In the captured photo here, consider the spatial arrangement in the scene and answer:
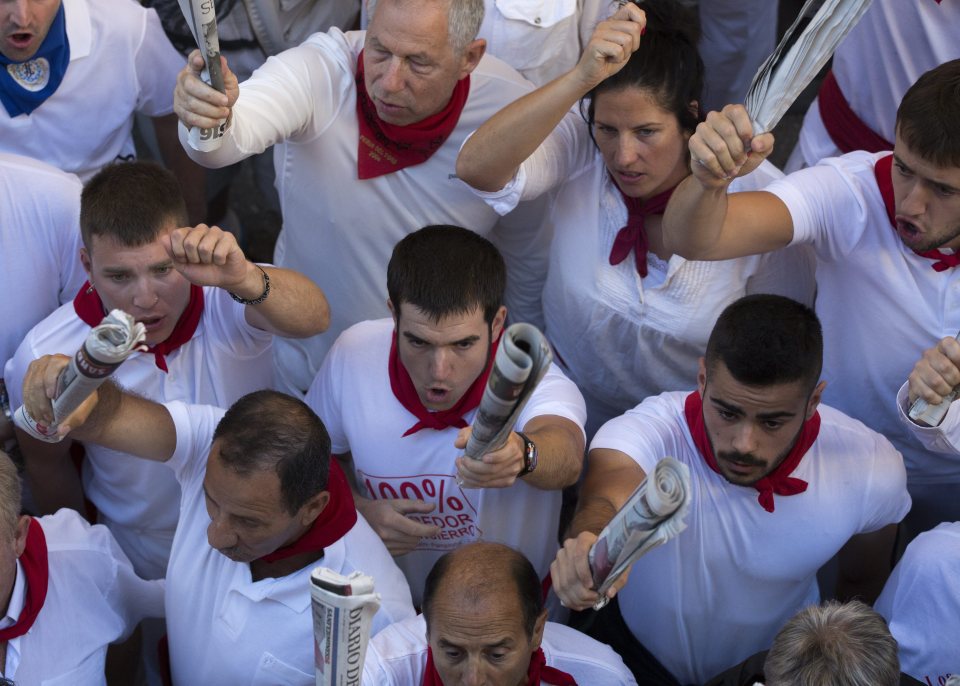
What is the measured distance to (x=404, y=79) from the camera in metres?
3.56

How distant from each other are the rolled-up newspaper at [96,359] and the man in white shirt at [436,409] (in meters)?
0.87

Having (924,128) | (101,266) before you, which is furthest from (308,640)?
(924,128)

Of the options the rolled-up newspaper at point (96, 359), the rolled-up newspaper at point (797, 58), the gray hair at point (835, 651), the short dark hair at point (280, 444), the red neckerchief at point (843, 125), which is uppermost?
the rolled-up newspaper at point (797, 58)

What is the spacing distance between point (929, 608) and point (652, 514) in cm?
125

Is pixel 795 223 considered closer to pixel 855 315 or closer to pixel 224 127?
pixel 855 315

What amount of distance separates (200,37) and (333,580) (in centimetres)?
127

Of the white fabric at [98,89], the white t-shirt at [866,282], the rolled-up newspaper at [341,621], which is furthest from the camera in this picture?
the white fabric at [98,89]

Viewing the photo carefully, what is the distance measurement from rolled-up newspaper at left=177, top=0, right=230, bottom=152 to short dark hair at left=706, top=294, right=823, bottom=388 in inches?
51.6

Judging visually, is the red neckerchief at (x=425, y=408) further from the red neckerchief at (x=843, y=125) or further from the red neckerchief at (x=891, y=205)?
the red neckerchief at (x=843, y=125)

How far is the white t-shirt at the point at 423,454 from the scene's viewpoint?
3418 millimetres

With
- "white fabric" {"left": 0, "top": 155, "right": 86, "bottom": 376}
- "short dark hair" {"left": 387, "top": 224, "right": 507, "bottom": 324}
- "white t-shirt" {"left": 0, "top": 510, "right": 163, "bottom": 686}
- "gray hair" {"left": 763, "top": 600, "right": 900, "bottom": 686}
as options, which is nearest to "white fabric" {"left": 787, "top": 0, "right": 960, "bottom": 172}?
"short dark hair" {"left": 387, "top": 224, "right": 507, "bottom": 324}

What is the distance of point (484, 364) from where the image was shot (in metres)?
3.35

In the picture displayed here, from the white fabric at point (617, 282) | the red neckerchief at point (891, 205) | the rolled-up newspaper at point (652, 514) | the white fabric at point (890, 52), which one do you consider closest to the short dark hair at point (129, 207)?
the white fabric at point (617, 282)

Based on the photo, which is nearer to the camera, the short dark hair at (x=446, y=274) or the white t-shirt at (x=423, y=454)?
the short dark hair at (x=446, y=274)
